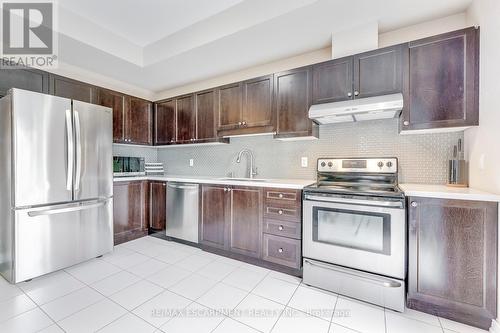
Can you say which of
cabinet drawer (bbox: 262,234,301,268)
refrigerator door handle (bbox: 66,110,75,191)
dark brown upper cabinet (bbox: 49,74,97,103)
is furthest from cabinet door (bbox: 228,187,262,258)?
dark brown upper cabinet (bbox: 49,74,97,103)

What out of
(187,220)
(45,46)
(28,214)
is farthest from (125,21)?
(187,220)

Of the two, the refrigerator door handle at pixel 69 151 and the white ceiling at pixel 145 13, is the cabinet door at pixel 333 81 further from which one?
the refrigerator door handle at pixel 69 151

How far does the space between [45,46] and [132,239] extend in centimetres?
266

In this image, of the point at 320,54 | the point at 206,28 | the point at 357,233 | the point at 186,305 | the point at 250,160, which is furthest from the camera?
the point at 250,160

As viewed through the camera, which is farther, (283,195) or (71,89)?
(71,89)

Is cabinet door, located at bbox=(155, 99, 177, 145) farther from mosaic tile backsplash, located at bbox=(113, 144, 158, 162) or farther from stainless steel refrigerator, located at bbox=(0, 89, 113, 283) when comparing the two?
stainless steel refrigerator, located at bbox=(0, 89, 113, 283)

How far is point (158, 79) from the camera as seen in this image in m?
3.64

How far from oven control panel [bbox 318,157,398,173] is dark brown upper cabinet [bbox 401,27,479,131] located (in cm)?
41

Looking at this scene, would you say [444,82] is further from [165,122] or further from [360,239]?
[165,122]

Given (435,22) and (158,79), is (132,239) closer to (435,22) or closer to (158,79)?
(158,79)

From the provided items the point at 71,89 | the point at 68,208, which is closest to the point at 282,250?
the point at 68,208

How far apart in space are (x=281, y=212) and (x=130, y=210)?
2.32 m

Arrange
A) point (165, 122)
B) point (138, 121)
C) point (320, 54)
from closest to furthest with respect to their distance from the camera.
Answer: point (320, 54) → point (138, 121) → point (165, 122)

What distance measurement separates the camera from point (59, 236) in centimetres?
235
